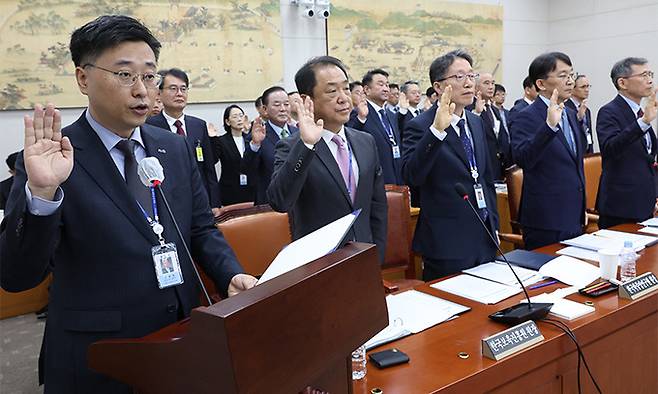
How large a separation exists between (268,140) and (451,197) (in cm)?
212

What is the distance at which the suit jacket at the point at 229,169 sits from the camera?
472cm

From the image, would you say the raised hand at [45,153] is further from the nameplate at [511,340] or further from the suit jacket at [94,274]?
the nameplate at [511,340]

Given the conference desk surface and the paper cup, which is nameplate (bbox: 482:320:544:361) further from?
the paper cup

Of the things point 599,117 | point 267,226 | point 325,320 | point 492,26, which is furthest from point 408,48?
point 325,320

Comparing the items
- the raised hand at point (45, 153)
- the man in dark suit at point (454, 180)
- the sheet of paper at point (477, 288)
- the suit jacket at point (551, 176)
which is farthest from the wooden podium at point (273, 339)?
the suit jacket at point (551, 176)

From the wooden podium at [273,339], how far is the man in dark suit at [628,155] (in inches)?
105

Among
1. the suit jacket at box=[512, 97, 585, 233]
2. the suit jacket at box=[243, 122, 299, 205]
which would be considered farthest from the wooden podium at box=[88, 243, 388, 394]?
the suit jacket at box=[243, 122, 299, 205]

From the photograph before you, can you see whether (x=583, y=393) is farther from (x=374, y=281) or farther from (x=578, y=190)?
(x=578, y=190)

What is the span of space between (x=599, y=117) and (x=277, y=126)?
93.9 inches

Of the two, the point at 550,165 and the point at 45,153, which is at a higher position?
the point at 45,153

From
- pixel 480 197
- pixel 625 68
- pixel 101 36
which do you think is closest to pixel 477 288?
pixel 480 197

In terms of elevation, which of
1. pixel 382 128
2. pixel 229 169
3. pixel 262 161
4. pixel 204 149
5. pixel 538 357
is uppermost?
pixel 382 128

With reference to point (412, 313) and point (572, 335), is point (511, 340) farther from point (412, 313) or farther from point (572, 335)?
point (412, 313)

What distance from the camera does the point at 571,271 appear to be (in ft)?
6.66
